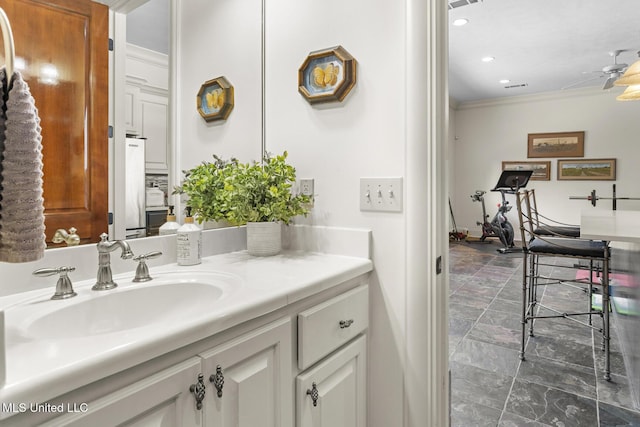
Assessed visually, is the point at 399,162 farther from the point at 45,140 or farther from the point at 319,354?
the point at 45,140

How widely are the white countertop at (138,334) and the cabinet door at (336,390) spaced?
23cm

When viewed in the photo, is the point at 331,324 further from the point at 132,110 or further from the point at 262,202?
the point at 132,110

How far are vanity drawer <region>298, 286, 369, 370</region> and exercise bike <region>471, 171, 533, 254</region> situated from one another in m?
4.26

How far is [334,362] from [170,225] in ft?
2.32

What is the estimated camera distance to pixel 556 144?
21.8ft

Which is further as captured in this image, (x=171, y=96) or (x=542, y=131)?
(x=542, y=131)

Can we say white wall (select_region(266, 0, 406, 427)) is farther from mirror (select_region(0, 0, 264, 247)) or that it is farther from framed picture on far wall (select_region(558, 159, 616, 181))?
framed picture on far wall (select_region(558, 159, 616, 181))

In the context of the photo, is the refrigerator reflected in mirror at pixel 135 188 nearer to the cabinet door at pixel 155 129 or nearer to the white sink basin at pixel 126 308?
the cabinet door at pixel 155 129


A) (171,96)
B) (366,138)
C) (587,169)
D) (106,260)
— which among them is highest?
(587,169)

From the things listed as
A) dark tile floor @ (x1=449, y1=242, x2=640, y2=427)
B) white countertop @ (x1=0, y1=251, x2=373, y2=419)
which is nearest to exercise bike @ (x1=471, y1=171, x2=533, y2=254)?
dark tile floor @ (x1=449, y1=242, x2=640, y2=427)

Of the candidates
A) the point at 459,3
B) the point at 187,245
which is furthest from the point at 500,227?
the point at 187,245

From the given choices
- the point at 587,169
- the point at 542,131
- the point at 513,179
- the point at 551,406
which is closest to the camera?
the point at 551,406

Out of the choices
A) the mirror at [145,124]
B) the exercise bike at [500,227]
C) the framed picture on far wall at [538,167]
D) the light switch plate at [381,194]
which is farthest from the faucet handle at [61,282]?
the framed picture on far wall at [538,167]

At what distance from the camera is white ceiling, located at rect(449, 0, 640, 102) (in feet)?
11.6
